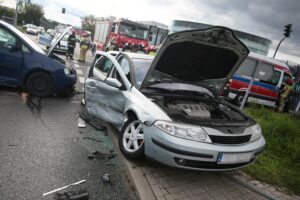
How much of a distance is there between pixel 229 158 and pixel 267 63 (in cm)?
952

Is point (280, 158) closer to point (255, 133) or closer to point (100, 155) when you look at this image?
point (255, 133)

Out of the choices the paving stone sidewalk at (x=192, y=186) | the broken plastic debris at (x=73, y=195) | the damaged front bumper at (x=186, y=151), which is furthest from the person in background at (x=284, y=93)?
the broken plastic debris at (x=73, y=195)

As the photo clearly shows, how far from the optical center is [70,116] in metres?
5.88

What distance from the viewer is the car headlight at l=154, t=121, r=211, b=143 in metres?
3.35

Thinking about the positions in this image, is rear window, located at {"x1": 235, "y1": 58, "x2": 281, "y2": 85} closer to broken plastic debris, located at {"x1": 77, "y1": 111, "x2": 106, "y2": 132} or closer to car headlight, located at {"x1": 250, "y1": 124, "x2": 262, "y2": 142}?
broken plastic debris, located at {"x1": 77, "y1": 111, "x2": 106, "y2": 132}

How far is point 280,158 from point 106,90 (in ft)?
11.3

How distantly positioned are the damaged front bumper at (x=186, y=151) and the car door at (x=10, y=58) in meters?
4.38

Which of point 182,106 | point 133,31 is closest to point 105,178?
point 182,106

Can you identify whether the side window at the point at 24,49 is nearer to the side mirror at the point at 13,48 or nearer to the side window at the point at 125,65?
the side mirror at the point at 13,48

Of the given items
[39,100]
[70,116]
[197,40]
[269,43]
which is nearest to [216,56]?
[197,40]

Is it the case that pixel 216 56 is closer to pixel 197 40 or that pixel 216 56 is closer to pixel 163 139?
pixel 197 40

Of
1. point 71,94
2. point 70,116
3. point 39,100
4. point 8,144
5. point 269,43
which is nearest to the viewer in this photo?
point 8,144

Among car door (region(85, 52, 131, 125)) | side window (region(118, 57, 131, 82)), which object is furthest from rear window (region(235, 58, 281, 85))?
side window (region(118, 57, 131, 82))

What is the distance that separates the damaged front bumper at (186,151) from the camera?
3285 mm
